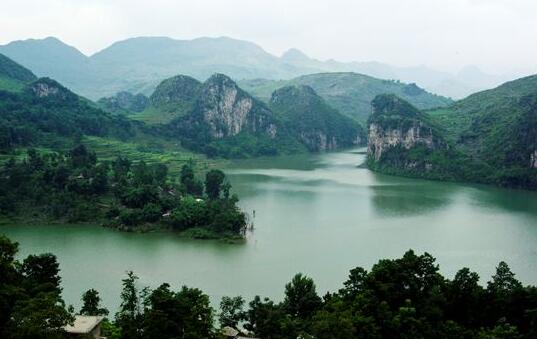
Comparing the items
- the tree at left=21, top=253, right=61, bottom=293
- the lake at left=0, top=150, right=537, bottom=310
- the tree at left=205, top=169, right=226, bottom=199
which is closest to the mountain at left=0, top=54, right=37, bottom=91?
the lake at left=0, top=150, right=537, bottom=310

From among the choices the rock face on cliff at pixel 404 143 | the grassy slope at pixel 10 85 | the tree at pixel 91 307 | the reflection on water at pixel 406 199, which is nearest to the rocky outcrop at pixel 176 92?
the grassy slope at pixel 10 85

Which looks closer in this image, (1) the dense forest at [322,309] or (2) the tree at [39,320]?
(2) the tree at [39,320]

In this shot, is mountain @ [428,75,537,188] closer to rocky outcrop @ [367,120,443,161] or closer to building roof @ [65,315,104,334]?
rocky outcrop @ [367,120,443,161]

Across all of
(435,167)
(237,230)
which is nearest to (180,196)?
(237,230)

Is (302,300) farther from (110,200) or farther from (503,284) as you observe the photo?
(110,200)

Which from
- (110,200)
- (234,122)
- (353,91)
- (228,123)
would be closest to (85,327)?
(110,200)

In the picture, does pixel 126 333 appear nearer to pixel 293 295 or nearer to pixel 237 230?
pixel 293 295

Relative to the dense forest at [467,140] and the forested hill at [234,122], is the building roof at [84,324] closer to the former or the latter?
the dense forest at [467,140]
